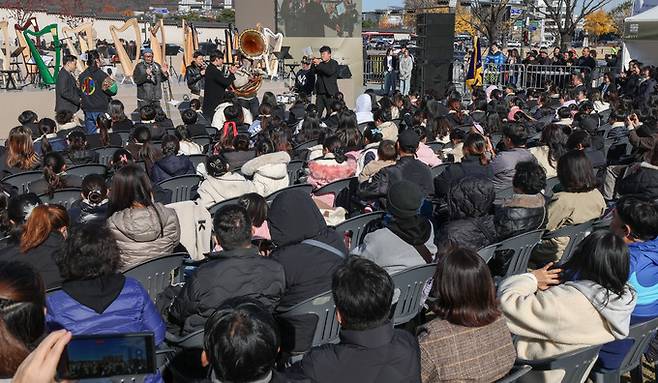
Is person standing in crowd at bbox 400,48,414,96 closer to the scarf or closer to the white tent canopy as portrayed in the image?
the white tent canopy

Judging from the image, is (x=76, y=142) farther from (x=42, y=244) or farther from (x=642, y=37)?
(x=642, y=37)

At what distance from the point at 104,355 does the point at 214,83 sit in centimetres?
1061

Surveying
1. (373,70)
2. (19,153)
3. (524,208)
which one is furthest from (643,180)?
(373,70)

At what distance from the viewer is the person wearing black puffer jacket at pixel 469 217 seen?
4668 mm

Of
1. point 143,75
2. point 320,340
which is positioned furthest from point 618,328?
point 143,75

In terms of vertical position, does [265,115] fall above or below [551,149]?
above

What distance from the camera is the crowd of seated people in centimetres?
270

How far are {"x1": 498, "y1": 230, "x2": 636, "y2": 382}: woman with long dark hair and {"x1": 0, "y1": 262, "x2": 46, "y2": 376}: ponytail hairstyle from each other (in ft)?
6.41

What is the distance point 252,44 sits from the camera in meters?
16.0

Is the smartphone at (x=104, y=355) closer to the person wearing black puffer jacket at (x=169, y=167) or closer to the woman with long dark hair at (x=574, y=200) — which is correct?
the woman with long dark hair at (x=574, y=200)

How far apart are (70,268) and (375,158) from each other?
3860mm

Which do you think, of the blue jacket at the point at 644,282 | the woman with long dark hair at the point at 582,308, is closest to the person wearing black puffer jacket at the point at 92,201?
the woman with long dark hair at the point at 582,308

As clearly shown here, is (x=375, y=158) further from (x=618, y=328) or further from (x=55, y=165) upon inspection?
(x=618, y=328)

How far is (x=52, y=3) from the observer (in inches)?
2377
